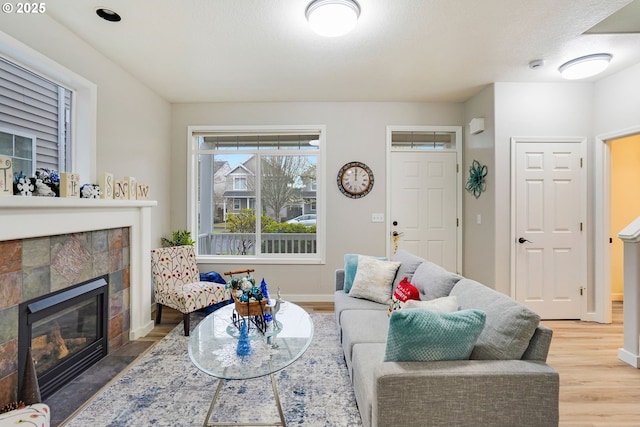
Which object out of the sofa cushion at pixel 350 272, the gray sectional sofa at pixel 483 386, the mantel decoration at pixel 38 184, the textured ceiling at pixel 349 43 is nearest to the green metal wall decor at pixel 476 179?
the textured ceiling at pixel 349 43

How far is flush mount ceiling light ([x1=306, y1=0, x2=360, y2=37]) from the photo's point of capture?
205 centimetres

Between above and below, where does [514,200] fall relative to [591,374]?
above

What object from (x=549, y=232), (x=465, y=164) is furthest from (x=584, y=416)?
(x=465, y=164)

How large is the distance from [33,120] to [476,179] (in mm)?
4340

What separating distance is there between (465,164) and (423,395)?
3.49 m

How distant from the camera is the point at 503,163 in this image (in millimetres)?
3467

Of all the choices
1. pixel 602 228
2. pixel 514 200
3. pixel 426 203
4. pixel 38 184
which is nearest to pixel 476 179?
pixel 514 200

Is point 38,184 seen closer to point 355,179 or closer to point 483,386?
point 483,386

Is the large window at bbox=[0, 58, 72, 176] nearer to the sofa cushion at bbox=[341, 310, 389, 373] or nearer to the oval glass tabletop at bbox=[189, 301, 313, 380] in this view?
the oval glass tabletop at bbox=[189, 301, 313, 380]

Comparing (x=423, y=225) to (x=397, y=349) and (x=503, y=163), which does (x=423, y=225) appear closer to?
(x=503, y=163)

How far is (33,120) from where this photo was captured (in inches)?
93.7

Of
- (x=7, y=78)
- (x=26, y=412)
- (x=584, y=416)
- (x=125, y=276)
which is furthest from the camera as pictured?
(x=125, y=276)

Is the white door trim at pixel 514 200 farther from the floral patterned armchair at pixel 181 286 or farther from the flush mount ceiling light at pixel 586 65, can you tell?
the floral patterned armchair at pixel 181 286

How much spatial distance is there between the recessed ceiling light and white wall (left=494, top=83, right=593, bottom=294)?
365 centimetres
